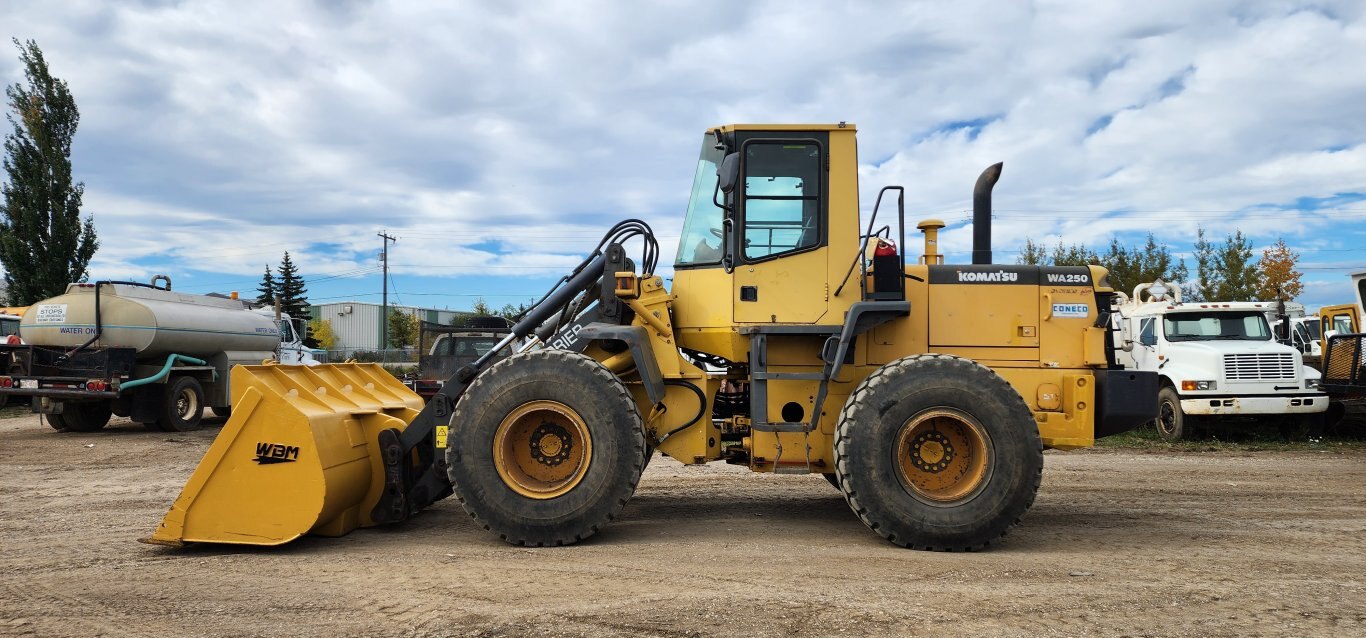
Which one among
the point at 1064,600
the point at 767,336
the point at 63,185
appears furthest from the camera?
the point at 63,185

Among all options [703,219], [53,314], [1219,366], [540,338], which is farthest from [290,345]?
[1219,366]

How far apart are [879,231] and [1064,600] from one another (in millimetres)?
2836

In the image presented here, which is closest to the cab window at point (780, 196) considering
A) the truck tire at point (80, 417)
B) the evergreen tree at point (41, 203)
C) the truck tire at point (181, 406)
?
the truck tire at point (181, 406)

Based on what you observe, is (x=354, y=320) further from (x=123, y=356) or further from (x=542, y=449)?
(x=542, y=449)

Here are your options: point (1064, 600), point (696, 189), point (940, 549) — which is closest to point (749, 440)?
point (940, 549)

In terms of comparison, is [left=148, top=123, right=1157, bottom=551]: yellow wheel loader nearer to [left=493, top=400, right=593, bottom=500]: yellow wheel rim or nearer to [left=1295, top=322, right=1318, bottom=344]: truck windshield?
[left=493, top=400, right=593, bottom=500]: yellow wheel rim

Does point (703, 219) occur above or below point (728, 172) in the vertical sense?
below

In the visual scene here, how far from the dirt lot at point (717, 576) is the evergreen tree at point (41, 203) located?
2277cm

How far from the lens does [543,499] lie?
5652mm

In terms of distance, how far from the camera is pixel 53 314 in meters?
14.2

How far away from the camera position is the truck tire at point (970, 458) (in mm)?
5484

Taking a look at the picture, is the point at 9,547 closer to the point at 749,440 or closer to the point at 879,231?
the point at 749,440

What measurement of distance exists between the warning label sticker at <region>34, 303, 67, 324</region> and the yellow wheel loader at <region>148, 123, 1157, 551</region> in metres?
10.6

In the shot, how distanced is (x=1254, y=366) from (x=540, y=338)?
38.2 feet
